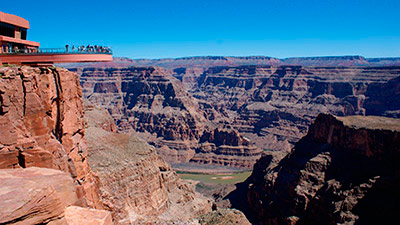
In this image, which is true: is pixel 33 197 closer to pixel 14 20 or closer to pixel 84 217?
pixel 84 217

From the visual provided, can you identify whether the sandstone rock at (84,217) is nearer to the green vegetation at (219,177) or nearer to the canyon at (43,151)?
the canyon at (43,151)

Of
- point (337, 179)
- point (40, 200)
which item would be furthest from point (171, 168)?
point (40, 200)

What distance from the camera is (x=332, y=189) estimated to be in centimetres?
6062

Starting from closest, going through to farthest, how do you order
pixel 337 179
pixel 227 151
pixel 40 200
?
1. pixel 40 200
2. pixel 337 179
3. pixel 227 151

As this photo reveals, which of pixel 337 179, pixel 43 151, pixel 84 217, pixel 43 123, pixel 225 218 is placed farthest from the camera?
pixel 337 179

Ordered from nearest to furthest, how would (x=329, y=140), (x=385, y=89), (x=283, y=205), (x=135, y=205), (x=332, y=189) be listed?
1. (x=135, y=205)
2. (x=332, y=189)
3. (x=283, y=205)
4. (x=329, y=140)
5. (x=385, y=89)

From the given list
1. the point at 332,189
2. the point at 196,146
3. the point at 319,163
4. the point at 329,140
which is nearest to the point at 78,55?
the point at 332,189

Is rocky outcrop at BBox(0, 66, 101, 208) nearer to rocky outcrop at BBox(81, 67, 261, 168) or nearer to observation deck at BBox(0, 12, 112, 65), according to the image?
observation deck at BBox(0, 12, 112, 65)

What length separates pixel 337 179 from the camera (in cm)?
6328

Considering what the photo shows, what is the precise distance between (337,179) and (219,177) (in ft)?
190

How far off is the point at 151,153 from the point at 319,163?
100 feet

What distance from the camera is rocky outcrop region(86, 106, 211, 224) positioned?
5458 cm

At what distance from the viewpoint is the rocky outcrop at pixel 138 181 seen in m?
54.6

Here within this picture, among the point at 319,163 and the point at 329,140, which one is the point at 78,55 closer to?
the point at 319,163
